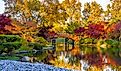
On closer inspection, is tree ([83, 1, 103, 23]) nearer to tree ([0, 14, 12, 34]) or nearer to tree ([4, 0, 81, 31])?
tree ([4, 0, 81, 31])

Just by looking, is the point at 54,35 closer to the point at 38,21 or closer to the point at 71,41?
the point at 71,41

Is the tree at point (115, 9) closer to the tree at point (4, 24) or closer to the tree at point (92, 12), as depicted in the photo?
the tree at point (92, 12)

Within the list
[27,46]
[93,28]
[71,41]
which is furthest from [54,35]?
[27,46]

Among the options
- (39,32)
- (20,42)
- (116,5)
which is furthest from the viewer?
(116,5)

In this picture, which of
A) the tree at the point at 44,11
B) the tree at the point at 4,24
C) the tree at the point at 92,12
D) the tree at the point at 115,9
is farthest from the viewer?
the tree at the point at 92,12

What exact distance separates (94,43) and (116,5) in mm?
6759

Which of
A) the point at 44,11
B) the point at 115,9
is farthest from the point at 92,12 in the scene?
the point at 44,11

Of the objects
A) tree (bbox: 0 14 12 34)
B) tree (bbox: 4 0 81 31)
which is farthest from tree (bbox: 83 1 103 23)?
tree (bbox: 0 14 12 34)

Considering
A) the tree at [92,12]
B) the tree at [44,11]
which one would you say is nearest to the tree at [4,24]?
the tree at [44,11]

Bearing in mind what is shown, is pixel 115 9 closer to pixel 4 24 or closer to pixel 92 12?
pixel 92 12

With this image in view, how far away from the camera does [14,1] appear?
38.2 m

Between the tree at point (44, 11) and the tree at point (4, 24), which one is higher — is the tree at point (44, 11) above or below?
above

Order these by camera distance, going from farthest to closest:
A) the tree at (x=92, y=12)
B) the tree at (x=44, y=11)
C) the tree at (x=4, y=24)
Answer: the tree at (x=92, y=12) < the tree at (x=44, y=11) < the tree at (x=4, y=24)

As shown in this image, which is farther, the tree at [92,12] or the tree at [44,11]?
the tree at [92,12]
